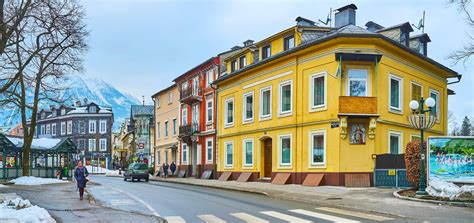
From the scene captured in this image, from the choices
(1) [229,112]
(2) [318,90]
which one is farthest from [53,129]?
(2) [318,90]

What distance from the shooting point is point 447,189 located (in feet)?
60.0

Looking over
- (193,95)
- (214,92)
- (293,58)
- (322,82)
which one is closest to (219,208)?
(322,82)

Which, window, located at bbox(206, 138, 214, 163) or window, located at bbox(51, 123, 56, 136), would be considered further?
window, located at bbox(51, 123, 56, 136)

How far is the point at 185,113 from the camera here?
48438 millimetres

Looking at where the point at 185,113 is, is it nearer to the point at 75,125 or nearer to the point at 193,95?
the point at 193,95

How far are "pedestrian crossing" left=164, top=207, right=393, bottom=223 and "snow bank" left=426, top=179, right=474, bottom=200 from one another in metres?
4.36

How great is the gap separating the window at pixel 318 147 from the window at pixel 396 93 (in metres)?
4.32

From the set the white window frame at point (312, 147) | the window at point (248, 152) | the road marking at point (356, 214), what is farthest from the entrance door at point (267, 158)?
the road marking at point (356, 214)

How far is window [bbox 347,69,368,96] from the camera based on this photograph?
27.0 m

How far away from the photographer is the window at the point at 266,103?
32.9 metres

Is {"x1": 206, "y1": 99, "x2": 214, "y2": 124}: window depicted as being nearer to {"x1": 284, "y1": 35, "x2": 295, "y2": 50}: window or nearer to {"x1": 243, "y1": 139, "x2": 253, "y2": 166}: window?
{"x1": 243, "y1": 139, "x2": 253, "y2": 166}: window

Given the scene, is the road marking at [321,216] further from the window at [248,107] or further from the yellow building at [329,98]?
the window at [248,107]

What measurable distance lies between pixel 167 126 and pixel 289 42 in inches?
1033

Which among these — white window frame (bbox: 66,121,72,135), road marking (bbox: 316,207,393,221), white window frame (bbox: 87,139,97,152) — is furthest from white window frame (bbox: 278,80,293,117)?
white window frame (bbox: 66,121,72,135)
